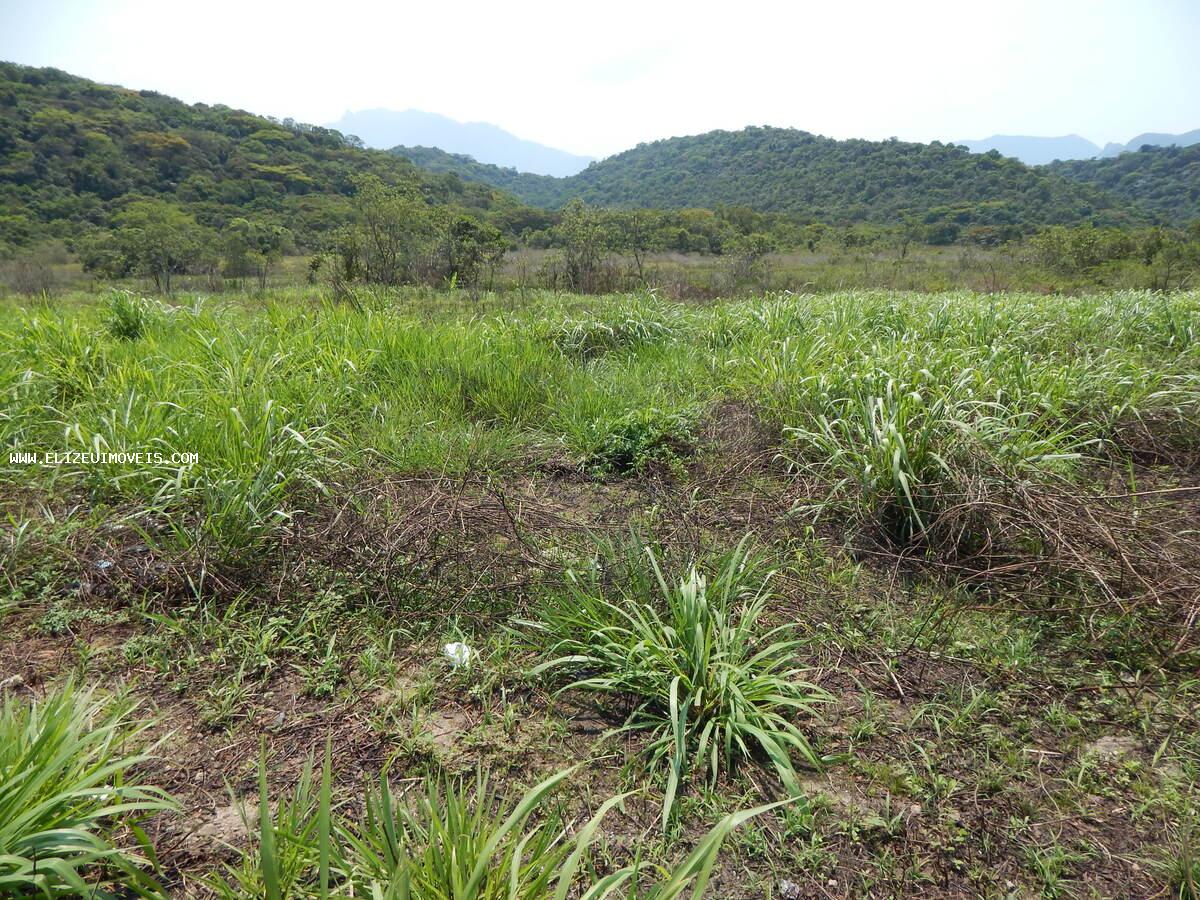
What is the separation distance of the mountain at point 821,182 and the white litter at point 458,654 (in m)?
46.1

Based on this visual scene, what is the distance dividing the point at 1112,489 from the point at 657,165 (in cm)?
7542

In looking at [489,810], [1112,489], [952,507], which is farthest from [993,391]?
[489,810]

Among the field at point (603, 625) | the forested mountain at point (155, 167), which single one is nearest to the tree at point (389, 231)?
the field at point (603, 625)

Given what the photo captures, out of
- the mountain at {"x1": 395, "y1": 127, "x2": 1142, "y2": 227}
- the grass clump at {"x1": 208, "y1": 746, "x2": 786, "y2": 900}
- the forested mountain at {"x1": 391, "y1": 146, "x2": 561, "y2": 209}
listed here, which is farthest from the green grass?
the forested mountain at {"x1": 391, "y1": 146, "x2": 561, "y2": 209}

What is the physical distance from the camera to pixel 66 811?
1035mm

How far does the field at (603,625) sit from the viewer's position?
3.78 feet

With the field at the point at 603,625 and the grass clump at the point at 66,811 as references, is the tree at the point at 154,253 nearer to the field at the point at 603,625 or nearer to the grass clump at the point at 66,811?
the field at the point at 603,625

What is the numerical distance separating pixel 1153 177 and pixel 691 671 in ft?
240

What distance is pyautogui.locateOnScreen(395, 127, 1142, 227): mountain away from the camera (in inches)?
1654

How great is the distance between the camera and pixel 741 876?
1144 millimetres

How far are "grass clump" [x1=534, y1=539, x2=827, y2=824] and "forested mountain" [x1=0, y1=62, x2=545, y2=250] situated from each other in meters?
25.4

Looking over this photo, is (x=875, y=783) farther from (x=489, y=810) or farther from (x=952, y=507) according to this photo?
(x=952, y=507)

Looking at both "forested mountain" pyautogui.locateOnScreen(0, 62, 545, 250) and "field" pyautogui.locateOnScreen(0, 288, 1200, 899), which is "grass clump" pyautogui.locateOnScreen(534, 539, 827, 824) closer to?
"field" pyautogui.locateOnScreen(0, 288, 1200, 899)

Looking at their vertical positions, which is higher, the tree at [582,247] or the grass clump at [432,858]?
the tree at [582,247]
